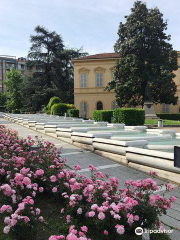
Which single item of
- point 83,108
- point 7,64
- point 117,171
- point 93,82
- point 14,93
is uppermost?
point 7,64

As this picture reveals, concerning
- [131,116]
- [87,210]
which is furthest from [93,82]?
[87,210]

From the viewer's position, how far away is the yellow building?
38500 mm

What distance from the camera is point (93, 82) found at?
39188 millimetres

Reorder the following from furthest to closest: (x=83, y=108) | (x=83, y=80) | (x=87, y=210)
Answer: (x=83, y=108) → (x=83, y=80) → (x=87, y=210)

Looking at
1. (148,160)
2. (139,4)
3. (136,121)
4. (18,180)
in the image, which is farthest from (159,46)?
(18,180)

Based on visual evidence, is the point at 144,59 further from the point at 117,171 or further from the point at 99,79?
the point at 117,171

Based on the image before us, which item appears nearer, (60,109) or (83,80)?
(60,109)

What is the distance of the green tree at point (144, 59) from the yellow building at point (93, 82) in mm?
7677

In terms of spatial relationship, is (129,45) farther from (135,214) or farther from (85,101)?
(135,214)

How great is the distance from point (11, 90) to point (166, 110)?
3156 centimetres

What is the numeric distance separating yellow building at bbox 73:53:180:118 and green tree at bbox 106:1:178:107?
25.2 feet

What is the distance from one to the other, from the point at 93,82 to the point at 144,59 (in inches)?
473

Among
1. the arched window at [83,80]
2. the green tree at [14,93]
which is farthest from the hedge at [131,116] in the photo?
the green tree at [14,93]

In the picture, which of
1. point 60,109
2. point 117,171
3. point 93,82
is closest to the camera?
point 117,171
